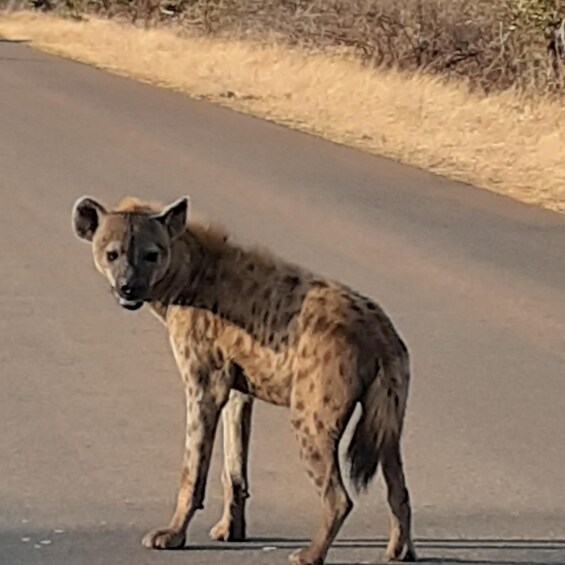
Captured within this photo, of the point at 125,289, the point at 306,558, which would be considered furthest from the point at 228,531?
the point at 125,289

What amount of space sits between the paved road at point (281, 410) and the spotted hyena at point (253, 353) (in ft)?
0.94

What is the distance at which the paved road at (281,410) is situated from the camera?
19.3 ft

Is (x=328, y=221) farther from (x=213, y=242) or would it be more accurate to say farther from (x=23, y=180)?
(x=213, y=242)

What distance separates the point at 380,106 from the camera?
19469 millimetres

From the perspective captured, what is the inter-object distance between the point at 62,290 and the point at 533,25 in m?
11.7

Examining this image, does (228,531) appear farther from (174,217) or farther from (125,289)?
(174,217)

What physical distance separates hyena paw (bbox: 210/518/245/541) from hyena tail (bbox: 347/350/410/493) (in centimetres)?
59

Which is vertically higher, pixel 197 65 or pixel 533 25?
pixel 533 25

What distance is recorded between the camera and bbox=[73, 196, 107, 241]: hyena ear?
564 cm

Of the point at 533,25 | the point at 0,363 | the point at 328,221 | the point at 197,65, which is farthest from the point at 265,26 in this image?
the point at 0,363

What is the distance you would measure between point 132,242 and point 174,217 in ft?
0.56

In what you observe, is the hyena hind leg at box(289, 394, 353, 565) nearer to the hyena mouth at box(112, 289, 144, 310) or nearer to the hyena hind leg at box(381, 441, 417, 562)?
the hyena hind leg at box(381, 441, 417, 562)

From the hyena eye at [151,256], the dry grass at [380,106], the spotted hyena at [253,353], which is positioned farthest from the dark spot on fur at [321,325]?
the dry grass at [380,106]

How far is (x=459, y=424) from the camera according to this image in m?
7.23
